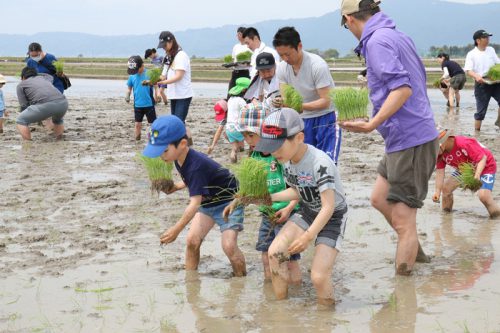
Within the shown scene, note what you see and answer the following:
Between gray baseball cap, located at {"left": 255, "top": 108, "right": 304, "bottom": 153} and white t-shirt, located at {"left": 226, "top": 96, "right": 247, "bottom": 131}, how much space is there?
4.65 meters

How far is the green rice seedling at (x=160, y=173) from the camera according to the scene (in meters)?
5.92

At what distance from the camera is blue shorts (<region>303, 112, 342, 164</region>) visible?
21.4 feet

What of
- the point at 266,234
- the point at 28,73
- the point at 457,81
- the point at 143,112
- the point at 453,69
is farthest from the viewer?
the point at 453,69

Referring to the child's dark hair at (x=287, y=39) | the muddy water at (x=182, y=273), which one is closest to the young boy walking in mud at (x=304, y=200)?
the muddy water at (x=182, y=273)

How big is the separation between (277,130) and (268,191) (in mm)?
613

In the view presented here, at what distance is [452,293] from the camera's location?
5133 mm

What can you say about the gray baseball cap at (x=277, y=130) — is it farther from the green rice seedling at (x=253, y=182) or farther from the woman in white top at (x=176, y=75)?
the woman in white top at (x=176, y=75)

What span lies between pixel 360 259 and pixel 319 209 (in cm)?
131

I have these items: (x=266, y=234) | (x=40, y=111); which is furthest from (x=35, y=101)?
(x=266, y=234)

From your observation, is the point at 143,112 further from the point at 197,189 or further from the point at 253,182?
the point at 253,182

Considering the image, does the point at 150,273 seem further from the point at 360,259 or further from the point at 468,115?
the point at 468,115

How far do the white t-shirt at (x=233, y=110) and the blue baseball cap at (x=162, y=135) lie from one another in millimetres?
4036

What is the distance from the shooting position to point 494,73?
42.1 feet

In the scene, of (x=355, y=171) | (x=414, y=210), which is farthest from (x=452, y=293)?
(x=355, y=171)
